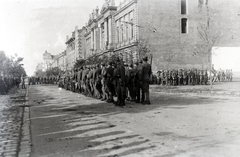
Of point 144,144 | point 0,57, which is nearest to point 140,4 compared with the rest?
point 0,57

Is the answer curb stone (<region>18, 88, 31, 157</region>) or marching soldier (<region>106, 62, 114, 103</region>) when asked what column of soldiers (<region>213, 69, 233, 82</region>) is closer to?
marching soldier (<region>106, 62, 114, 103</region>)

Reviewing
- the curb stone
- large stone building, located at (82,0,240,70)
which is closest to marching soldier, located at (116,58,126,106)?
the curb stone

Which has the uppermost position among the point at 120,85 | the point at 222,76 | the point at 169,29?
the point at 169,29

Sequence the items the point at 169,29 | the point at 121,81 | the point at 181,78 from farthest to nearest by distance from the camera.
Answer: the point at 169,29, the point at 181,78, the point at 121,81

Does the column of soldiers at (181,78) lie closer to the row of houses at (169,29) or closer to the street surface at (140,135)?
the row of houses at (169,29)

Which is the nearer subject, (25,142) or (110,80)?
(25,142)

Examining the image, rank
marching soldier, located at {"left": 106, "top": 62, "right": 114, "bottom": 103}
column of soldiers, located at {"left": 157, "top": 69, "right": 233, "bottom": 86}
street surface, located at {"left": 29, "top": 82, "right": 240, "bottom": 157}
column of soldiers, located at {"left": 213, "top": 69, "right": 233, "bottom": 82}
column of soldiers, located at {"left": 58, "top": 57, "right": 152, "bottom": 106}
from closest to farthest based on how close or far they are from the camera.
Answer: street surface, located at {"left": 29, "top": 82, "right": 240, "bottom": 157}, column of soldiers, located at {"left": 58, "top": 57, "right": 152, "bottom": 106}, marching soldier, located at {"left": 106, "top": 62, "right": 114, "bottom": 103}, column of soldiers, located at {"left": 157, "top": 69, "right": 233, "bottom": 86}, column of soldiers, located at {"left": 213, "top": 69, "right": 233, "bottom": 82}

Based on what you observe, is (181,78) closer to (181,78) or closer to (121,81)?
(181,78)

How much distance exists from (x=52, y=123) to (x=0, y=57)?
26035mm

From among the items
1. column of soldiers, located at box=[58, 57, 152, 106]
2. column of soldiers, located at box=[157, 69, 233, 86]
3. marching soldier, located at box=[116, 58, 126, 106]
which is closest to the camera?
marching soldier, located at box=[116, 58, 126, 106]

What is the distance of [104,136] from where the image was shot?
6.54 metres

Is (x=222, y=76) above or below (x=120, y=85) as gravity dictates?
above

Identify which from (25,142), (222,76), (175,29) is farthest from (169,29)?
(25,142)

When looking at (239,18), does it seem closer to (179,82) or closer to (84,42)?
(179,82)
